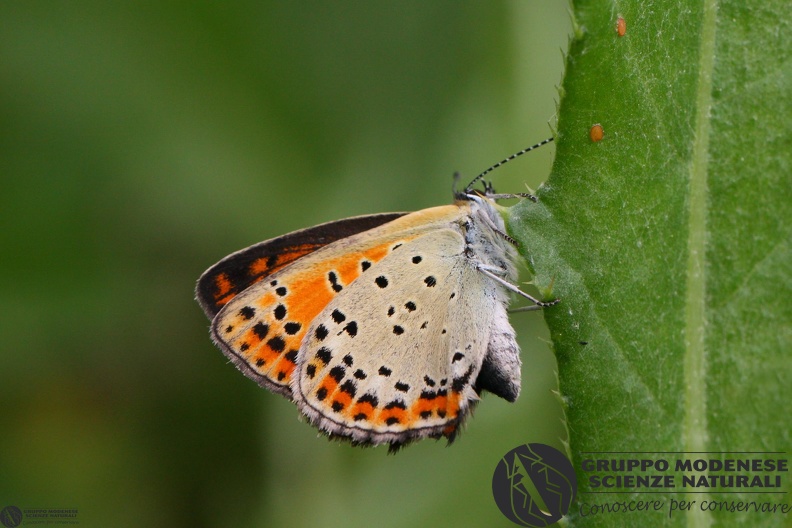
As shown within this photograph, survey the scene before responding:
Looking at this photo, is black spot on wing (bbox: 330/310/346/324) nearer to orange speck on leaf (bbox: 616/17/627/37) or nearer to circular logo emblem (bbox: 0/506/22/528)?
orange speck on leaf (bbox: 616/17/627/37)

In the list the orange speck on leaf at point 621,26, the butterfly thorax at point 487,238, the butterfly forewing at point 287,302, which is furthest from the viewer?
the butterfly thorax at point 487,238

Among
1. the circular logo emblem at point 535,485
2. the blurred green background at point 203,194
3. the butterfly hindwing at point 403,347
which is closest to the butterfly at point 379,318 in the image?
the butterfly hindwing at point 403,347

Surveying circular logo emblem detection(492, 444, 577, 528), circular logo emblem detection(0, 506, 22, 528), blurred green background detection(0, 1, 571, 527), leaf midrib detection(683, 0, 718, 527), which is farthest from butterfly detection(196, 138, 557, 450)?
circular logo emblem detection(0, 506, 22, 528)

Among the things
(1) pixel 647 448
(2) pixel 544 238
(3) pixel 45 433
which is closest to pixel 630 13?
(2) pixel 544 238

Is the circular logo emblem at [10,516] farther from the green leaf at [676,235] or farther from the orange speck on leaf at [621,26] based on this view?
the orange speck on leaf at [621,26]

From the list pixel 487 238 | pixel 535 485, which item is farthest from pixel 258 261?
pixel 535 485
